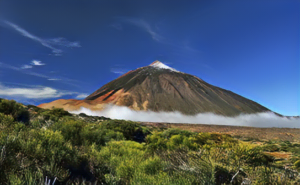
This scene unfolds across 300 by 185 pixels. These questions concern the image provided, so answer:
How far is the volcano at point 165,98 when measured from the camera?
369 feet

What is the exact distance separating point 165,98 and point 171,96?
464 cm

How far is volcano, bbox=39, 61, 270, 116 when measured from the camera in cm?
11244

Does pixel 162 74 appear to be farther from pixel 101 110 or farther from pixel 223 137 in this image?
pixel 223 137

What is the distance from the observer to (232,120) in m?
109

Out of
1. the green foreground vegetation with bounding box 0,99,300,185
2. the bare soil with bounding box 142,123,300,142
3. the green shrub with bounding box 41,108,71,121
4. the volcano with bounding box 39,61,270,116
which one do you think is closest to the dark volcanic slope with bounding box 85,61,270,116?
the volcano with bounding box 39,61,270,116

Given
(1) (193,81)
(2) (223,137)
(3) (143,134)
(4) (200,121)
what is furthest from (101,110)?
(2) (223,137)

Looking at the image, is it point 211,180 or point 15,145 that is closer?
point 211,180

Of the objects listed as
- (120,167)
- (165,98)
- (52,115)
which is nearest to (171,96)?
(165,98)

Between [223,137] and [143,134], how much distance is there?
14.6 metres

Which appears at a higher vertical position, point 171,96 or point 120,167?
point 171,96

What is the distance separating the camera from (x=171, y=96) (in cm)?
12044

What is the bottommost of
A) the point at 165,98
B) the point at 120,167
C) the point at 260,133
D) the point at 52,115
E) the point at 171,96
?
the point at 260,133

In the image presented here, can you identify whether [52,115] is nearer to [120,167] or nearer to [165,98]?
[120,167]

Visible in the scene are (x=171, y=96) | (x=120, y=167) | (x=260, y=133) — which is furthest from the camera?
(x=171, y=96)
